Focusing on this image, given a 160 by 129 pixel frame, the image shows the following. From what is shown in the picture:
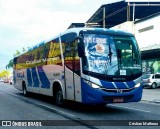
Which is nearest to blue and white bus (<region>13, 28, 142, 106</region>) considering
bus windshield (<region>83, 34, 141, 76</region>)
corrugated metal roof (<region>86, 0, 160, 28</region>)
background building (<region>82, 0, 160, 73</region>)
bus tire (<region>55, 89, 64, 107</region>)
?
bus windshield (<region>83, 34, 141, 76</region>)

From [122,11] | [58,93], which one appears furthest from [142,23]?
[58,93]

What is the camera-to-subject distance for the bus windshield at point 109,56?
11.5 meters

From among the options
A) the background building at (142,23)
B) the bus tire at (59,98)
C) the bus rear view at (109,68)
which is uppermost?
the background building at (142,23)

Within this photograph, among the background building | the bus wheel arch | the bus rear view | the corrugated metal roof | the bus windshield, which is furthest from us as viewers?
the corrugated metal roof

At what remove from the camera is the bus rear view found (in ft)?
37.1

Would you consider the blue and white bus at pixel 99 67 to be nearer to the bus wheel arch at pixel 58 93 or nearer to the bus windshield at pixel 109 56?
the bus windshield at pixel 109 56

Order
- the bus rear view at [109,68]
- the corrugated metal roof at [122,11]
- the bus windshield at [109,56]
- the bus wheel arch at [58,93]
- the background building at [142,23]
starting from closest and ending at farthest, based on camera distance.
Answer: the bus rear view at [109,68]
the bus windshield at [109,56]
the bus wheel arch at [58,93]
the background building at [142,23]
the corrugated metal roof at [122,11]

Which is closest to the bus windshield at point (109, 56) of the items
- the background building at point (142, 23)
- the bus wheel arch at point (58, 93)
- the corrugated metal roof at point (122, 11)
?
the bus wheel arch at point (58, 93)

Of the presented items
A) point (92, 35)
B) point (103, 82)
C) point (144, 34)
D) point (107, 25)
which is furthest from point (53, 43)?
point (107, 25)

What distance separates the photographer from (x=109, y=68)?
11.5 m

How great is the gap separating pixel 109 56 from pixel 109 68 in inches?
17.7

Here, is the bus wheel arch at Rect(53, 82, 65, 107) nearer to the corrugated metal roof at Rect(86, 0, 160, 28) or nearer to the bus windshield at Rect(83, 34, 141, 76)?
the bus windshield at Rect(83, 34, 141, 76)

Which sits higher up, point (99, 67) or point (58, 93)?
point (99, 67)

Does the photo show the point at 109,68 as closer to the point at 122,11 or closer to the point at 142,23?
the point at 142,23
